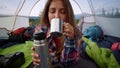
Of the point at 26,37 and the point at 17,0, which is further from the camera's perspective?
the point at 17,0

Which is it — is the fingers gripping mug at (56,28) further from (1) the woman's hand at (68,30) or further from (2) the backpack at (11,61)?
(2) the backpack at (11,61)

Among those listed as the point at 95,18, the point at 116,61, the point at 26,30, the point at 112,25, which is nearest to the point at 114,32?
the point at 112,25

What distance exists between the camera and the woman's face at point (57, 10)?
1043 mm

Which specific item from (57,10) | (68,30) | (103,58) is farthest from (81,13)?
(68,30)

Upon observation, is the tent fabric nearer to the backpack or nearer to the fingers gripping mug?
the backpack

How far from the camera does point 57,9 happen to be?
1.05 m

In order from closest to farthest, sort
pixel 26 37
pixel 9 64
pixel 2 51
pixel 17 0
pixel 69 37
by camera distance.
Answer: pixel 69 37 → pixel 9 64 → pixel 2 51 → pixel 26 37 → pixel 17 0

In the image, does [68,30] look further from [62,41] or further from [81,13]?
[81,13]

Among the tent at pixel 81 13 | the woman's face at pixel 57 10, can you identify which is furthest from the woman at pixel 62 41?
Result: the tent at pixel 81 13

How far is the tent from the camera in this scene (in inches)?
92.8

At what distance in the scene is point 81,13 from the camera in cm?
304

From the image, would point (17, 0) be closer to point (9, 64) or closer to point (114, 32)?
point (114, 32)

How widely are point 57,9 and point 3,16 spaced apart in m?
1.64

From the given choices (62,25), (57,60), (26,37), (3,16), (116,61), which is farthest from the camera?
(3,16)
